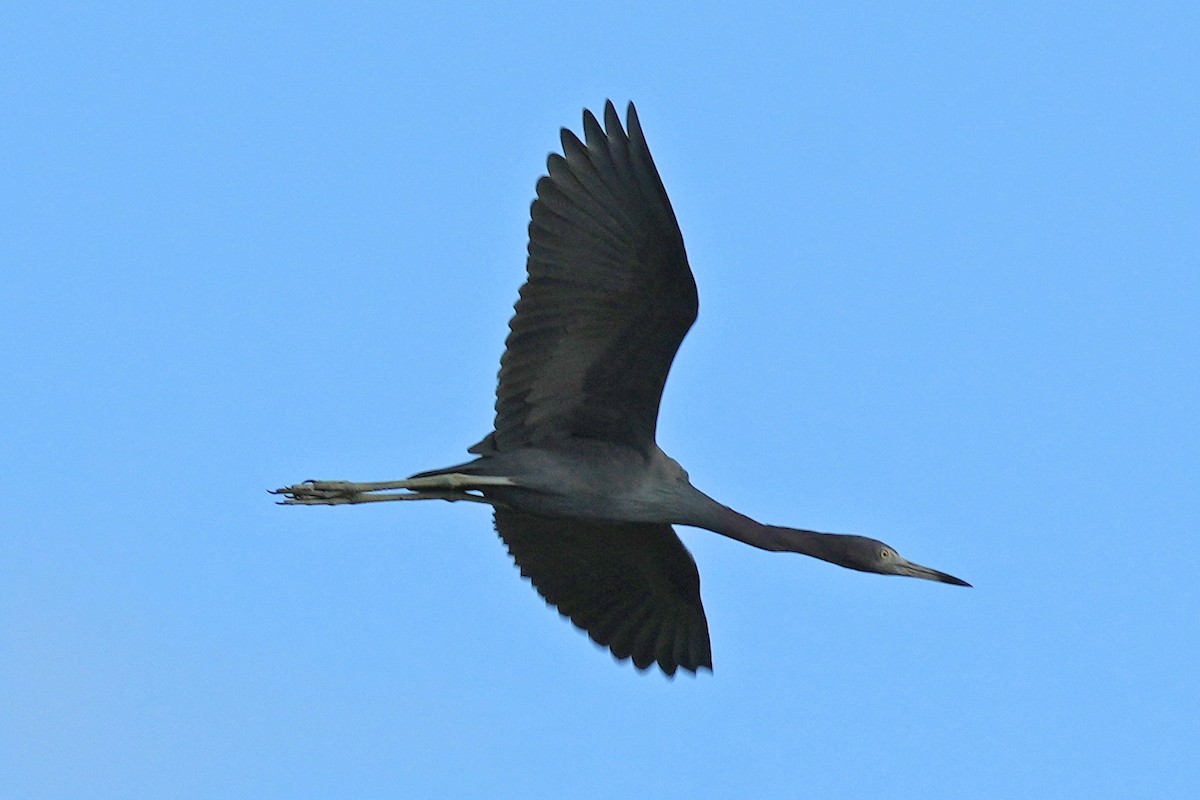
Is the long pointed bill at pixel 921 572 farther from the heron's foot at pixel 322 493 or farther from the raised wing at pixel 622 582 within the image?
the heron's foot at pixel 322 493

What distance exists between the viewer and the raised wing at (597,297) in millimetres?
10672

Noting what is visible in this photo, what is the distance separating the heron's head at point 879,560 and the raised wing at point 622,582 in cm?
116

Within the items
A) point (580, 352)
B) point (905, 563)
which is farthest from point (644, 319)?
point (905, 563)

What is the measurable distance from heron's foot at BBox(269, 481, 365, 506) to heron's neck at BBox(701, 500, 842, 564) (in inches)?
85.8

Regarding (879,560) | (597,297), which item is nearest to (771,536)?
(879,560)

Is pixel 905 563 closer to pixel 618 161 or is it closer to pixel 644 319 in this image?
pixel 644 319

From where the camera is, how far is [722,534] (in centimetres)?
1144

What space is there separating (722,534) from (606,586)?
1306 millimetres

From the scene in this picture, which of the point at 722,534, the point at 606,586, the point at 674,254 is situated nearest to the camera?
A: the point at 674,254

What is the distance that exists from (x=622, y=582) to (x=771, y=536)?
1376 mm

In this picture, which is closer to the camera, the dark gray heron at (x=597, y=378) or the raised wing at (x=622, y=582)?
the dark gray heron at (x=597, y=378)

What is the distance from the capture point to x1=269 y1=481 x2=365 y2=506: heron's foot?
36.9ft

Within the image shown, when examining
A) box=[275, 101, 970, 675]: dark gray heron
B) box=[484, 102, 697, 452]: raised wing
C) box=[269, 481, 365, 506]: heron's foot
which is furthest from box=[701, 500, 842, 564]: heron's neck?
box=[269, 481, 365, 506]: heron's foot

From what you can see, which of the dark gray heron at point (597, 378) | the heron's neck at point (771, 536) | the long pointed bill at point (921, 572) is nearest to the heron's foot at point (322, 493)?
the dark gray heron at point (597, 378)
